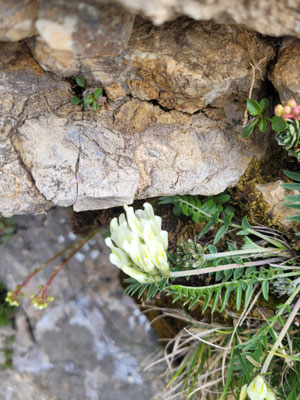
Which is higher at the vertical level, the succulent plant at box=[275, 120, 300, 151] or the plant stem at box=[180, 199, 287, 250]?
the succulent plant at box=[275, 120, 300, 151]

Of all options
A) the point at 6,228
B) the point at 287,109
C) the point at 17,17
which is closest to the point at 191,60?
the point at 287,109

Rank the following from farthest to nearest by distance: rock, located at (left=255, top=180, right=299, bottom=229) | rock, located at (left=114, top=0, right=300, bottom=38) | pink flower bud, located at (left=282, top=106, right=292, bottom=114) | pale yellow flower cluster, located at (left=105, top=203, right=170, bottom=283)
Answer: rock, located at (left=255, top=180, right=299, bottom=229) < pale yellow flower cluster, located at (left=105, top=203, right=170, bottom=283) < pink flower bud, located at (left=282, top=106, right=292, bottom=114) < rock, located at (left=114, top=0, right=300, bottom=38)

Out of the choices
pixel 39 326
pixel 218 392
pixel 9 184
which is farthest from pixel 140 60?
pixel 39 326

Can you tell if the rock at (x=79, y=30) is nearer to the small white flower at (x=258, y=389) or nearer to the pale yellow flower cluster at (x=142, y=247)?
the pale yellow flower cluster at (x=142, y=247)

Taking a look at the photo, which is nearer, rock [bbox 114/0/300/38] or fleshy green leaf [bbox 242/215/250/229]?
rock [bbox 114/0/300/38]

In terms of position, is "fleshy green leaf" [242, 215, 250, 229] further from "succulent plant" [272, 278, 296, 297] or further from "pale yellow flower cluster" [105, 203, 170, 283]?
"pale yellow flower cluster" [105, 203, 170, 283]

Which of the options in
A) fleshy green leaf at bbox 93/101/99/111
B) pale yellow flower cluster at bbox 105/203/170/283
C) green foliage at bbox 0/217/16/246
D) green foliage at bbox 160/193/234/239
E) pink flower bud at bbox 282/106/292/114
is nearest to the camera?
pink flower bud at bbox 282/106/292/114

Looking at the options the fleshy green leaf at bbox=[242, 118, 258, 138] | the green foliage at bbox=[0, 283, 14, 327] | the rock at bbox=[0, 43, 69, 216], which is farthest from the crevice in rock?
the green foliage at bbox=[0, 283, 14, 327]

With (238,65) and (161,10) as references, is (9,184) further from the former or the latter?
(238,65)

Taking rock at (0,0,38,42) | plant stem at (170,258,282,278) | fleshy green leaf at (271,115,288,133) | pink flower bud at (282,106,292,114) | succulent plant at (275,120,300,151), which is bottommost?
plant stem at (170,258,282,278)
